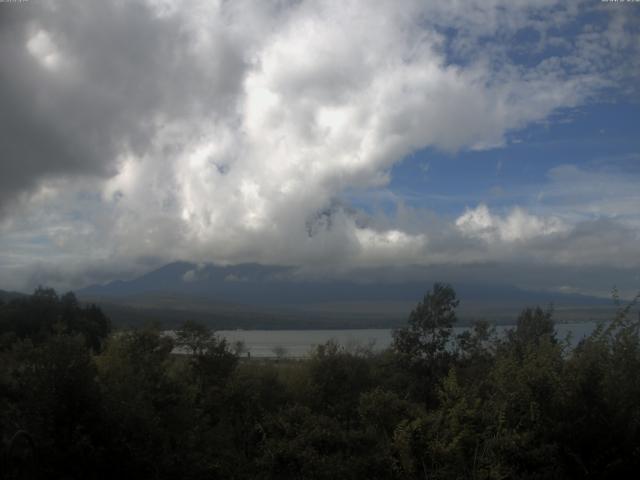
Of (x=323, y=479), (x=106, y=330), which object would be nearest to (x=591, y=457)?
(x=323, y=479)

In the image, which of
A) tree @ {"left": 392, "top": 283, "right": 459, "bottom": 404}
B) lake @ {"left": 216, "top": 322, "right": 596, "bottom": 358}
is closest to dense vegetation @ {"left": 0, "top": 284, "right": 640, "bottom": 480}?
lake @ {"left": 216, "top": 322, "right": 596, "bottom": 358}

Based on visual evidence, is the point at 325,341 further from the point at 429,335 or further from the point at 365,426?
the point at 365,426

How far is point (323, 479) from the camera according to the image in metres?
10.6

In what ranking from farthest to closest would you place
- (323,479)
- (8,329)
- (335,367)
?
(8,329)
(335,367)
(323,479)

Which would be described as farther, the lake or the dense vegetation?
the lake

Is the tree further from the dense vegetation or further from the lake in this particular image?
the dense vegetation

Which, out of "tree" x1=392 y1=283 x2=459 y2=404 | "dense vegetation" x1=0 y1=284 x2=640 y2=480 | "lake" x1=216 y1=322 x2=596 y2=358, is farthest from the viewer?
"tree" x1=392 y1=283 x2=459 y2=404

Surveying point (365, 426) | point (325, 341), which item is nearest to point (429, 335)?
point (325, 341)

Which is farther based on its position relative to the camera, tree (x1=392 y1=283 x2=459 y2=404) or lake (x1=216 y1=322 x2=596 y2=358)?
tree (x1=392 y1=283 x2=459 y2=404)

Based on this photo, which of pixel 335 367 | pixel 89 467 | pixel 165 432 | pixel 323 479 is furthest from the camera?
pixel 335 367

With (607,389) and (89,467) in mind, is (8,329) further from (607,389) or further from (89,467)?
(607,389)

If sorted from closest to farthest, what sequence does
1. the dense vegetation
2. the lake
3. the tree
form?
the dense vegetation, the lake, the tree

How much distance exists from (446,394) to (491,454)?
1618 mm

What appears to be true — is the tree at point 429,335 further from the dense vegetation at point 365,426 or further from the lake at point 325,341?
the dense vegetation at point 365,426
